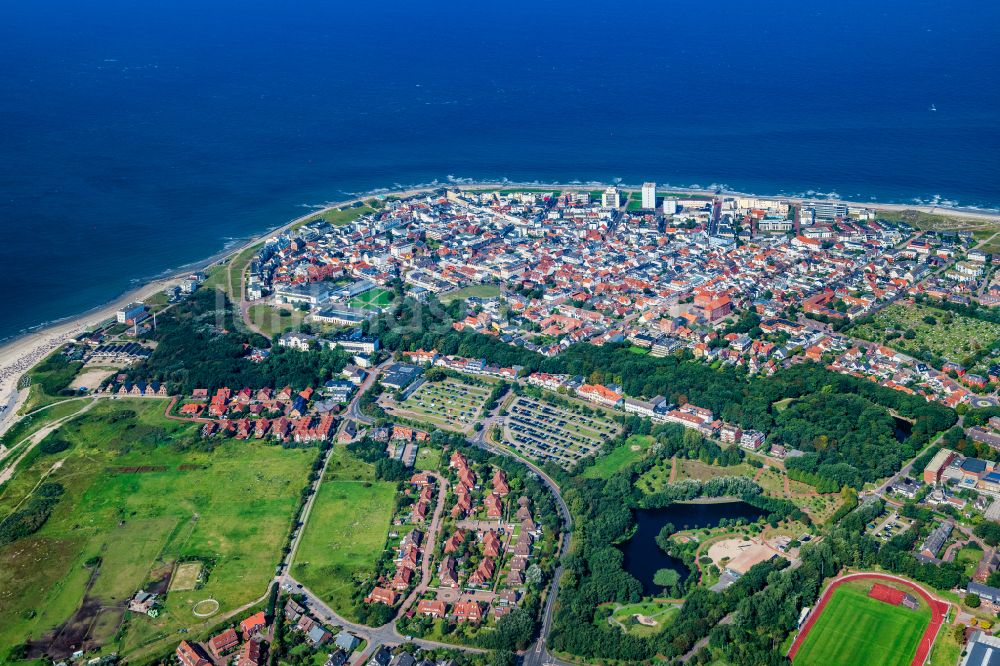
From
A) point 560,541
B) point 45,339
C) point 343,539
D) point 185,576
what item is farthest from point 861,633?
point 45,339

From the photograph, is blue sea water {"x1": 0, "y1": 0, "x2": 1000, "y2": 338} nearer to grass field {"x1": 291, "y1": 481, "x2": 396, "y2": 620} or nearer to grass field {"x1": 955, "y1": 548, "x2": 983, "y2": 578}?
grass field {"x1": 291, "y1": 481, "x2": 396, "y2": 620}

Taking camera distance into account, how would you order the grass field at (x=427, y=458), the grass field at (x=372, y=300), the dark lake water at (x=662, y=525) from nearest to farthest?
the dark lake water at (x=662, y=525) < the grass field at (x=427, y=458) < the grass field at (x=372, y=300)

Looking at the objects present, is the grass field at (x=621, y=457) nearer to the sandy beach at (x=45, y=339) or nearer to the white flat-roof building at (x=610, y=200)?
the sandy beach at (x=45, y=339)

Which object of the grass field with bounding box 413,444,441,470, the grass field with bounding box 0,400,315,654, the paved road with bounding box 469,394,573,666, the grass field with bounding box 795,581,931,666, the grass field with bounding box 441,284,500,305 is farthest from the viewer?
the grass field with bounding box 441,284,500,305

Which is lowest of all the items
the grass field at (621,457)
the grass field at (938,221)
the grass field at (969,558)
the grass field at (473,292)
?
the grass field at (621,457)

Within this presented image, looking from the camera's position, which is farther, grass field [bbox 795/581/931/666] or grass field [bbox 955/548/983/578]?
grass field [bbox 955/548/983/578]

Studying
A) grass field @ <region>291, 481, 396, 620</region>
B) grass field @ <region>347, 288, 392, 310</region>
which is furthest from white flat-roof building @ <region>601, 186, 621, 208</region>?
grass field @ <region>291, 481, 396, 620</region>

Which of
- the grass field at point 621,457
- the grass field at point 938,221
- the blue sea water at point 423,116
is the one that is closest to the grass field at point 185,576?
the grass field at point 621,457

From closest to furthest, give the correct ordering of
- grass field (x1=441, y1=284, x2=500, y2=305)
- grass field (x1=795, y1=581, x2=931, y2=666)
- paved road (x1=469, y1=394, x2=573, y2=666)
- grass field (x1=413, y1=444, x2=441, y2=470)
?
1. grass field (x1=795, y1=581, x2=931, y2=666)
2. paved road (x1=469, y1=394, x2=573, y2=666)
3. grass field (x1=413, y1=444, x2=441, y2=470)
4. grass field (x1=441, y1=284, x2=500, y2=305)

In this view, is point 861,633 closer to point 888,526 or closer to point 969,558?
point 969,558
